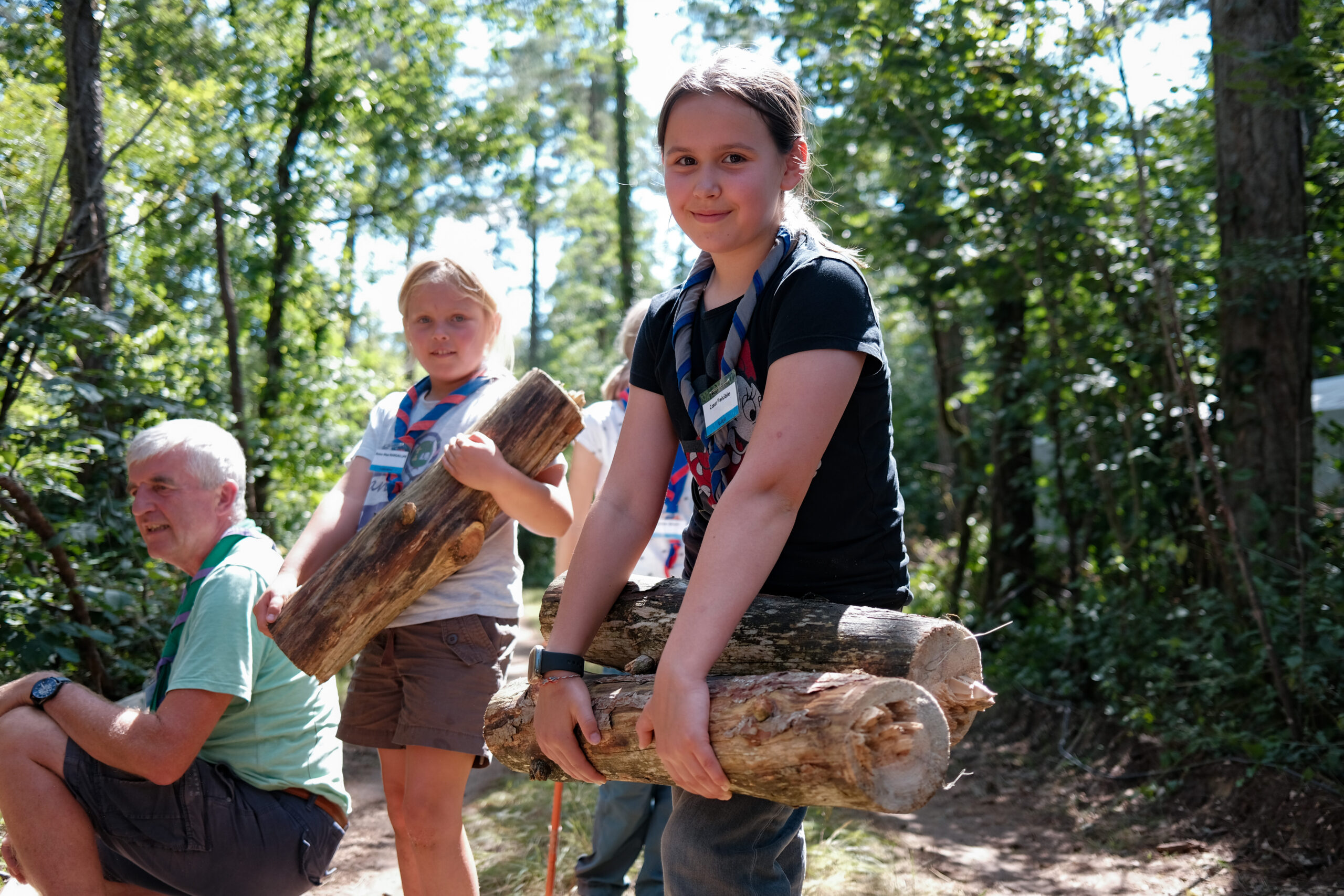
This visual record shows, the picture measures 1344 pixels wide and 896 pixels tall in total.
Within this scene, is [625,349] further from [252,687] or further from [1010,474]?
[1010,474]

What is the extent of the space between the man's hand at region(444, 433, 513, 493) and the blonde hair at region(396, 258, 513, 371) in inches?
22.9

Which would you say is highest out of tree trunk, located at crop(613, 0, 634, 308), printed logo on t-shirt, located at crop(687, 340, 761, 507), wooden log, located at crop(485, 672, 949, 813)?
tree trunk, located at crop(613, 0, 634, 308)

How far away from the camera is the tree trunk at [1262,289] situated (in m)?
5.01

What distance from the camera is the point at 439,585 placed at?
2.81 m

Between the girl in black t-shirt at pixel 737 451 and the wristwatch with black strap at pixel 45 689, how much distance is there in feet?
4.49

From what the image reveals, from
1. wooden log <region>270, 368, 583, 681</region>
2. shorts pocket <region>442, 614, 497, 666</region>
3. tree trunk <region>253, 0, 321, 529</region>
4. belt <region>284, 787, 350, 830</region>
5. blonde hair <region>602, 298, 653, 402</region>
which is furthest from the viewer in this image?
tree trunk <region>253, 0, 321, 529</region>

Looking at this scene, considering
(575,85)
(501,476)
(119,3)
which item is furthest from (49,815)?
(575,85)

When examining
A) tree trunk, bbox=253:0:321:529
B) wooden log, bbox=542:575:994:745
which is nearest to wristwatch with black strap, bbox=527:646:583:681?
wooden log, bbox=542:575:994:745

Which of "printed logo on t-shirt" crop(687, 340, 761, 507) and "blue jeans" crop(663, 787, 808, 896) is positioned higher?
"printed logo on t-shirt" crop(687, 340, 761, 507)

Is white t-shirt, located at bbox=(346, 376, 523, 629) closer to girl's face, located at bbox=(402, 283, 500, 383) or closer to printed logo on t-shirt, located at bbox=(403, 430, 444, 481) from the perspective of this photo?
printed logo on t-shirt, located at bbox=(403, 430, 444, 481)

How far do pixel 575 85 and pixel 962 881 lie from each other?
2231 centimetres

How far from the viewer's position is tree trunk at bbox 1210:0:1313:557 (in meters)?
5.01

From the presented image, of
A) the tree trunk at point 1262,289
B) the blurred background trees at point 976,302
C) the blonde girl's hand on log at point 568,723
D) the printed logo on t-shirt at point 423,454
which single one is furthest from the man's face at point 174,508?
the tree trunk at point 1262,289

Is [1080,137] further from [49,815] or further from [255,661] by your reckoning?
[49,815]
